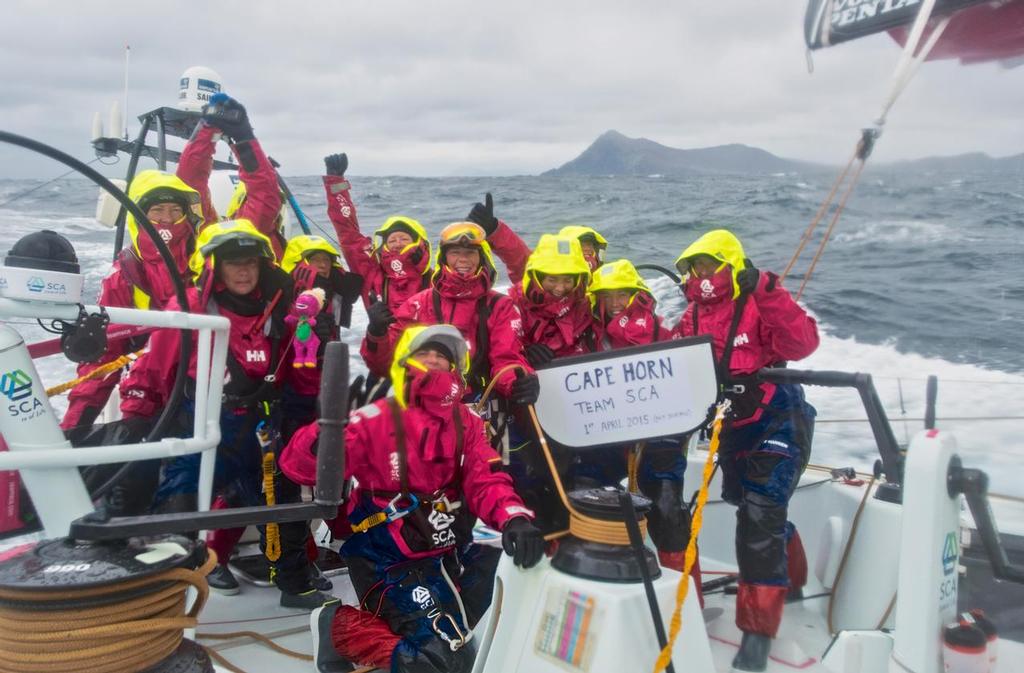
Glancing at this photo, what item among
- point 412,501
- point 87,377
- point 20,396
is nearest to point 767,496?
point 412,501

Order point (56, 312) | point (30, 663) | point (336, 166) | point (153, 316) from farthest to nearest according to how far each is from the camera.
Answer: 1. point (336, 166)
2. point (153, 316)
3. point (56, 312)
4. point (30, 663)

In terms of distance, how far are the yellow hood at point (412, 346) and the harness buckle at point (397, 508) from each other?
0.93ft

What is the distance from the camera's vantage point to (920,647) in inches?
83.4

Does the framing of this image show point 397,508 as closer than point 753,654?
Yes

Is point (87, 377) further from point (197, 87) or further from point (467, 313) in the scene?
point (197, 87)

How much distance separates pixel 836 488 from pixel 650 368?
1.46 m

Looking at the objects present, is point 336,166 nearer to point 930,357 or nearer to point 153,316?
point 153,316

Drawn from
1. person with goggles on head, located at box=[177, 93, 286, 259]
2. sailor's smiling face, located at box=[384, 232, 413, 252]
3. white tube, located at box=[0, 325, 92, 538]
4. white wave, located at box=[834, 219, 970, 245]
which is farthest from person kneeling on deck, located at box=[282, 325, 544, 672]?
white wave, located at box=[834, 219, 970, 245]

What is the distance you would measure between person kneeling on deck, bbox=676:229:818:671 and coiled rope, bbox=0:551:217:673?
76.9 inches

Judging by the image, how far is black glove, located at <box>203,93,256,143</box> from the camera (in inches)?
134

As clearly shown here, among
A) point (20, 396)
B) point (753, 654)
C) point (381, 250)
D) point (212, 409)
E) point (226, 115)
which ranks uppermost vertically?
point (226, 115)

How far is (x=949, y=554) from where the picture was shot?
87.0 inches

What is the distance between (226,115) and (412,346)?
5.08 ft

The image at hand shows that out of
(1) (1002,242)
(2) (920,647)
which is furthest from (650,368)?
(1) (1002,242)
